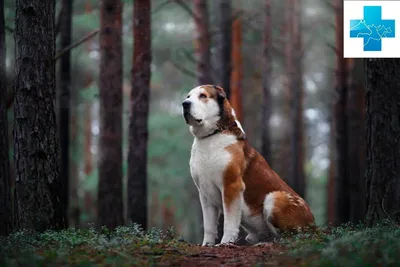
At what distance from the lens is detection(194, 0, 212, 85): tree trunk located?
1510cm

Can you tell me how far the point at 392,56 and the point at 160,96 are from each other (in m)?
32.7

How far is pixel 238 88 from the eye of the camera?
72.3ft

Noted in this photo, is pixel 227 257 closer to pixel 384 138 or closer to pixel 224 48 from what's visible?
pixel 384 138

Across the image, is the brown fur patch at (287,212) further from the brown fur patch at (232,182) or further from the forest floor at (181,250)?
the brown fur patch at (232,182)

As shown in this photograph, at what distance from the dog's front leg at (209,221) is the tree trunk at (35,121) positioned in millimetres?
2145

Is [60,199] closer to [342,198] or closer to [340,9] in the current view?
[342,198]

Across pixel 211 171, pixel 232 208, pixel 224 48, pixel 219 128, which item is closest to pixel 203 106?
pixel 219 128

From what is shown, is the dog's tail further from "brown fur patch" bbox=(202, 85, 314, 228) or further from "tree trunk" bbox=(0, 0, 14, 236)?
"tree trunk" bbox=(0, 0, 14, 236)

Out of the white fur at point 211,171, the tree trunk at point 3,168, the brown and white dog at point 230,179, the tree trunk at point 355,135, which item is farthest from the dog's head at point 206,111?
the tree trunk at point 355,135

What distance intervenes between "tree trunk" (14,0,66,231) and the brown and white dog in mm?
1907

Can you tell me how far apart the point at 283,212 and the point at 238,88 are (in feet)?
44.9

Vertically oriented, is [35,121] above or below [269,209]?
above

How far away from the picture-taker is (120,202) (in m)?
11.7

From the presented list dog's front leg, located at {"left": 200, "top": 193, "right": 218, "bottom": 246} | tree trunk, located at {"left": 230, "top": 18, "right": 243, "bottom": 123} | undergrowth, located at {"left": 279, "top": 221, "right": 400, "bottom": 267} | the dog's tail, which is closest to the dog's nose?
dog's front leg, located at {"left": 200, "top": 193, "right": 218, "bottom": 246}
